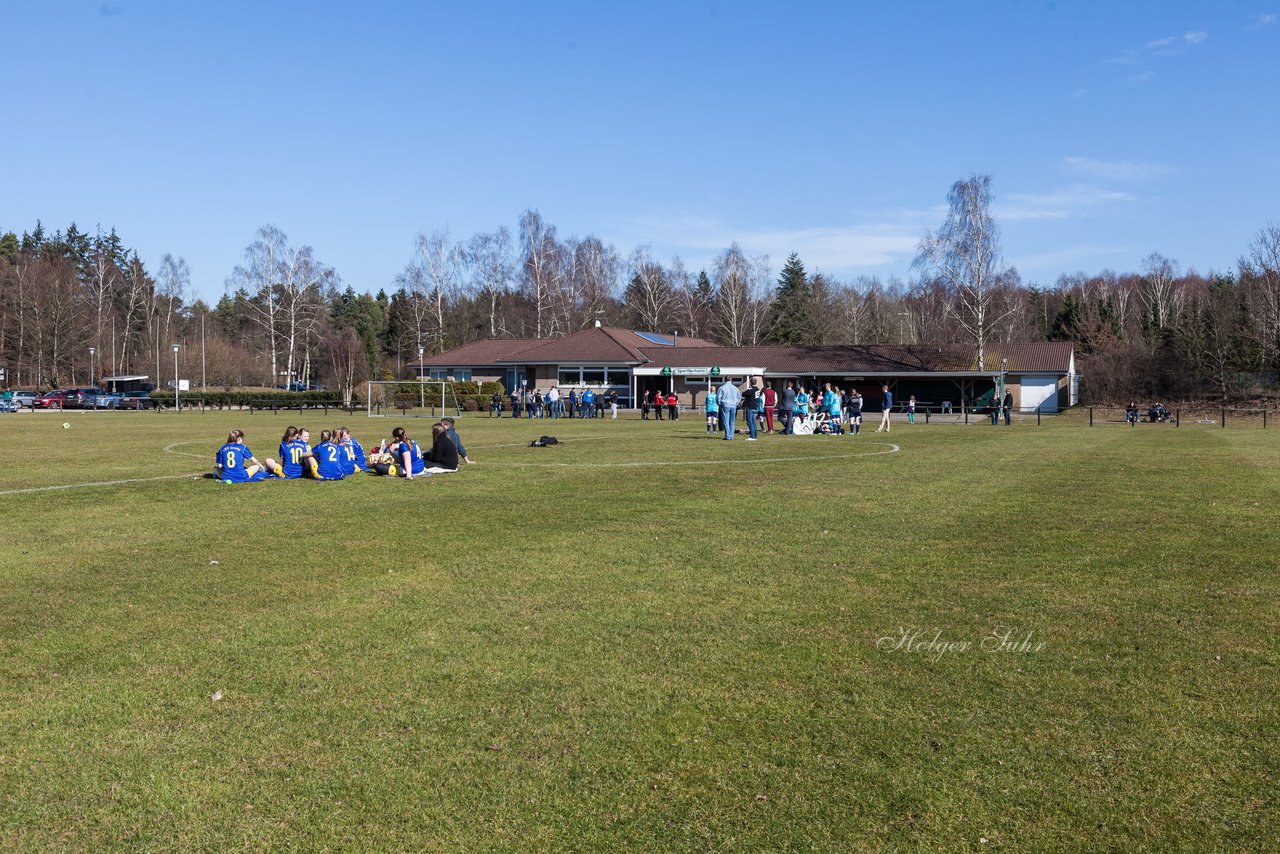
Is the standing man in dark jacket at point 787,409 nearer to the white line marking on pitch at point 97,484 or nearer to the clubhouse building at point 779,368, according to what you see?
the white line marking on pitch at point 97,484

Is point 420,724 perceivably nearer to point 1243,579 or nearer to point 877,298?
point 1243,579

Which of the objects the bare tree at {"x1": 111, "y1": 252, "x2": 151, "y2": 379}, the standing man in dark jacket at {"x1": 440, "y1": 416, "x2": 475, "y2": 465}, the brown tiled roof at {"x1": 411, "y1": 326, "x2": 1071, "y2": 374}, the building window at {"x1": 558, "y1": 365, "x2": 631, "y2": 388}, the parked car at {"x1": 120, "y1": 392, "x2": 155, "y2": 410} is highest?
the bare tree at {"x1": 111, "y1": 252, "x2": 151, "y2": 379}

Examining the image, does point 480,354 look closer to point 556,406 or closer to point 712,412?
point 556,406

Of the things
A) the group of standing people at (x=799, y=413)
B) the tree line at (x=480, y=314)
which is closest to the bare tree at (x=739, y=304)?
the tree line at (x=480, y=314)

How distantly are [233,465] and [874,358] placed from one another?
186 feet

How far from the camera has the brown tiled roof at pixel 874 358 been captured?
64688 mm

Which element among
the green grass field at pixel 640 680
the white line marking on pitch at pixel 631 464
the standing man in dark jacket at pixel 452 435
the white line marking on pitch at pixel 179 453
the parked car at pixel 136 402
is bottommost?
the green grass field at pixel 640 680

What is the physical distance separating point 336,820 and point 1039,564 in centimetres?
716

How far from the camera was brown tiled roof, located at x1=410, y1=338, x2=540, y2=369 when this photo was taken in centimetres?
7725

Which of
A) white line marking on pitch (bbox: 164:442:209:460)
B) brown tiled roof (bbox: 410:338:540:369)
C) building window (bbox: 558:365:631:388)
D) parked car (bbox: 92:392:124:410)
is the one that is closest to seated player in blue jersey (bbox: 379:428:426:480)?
white line marking on pitch (bbox: 164:442:209:460)

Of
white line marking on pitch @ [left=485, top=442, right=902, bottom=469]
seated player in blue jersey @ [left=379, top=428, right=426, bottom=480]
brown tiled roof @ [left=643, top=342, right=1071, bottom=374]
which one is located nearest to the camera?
seated player in blue jersey @ [left=379, top=428, right=426, bottom=480]

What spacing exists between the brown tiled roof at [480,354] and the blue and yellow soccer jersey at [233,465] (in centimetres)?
5874

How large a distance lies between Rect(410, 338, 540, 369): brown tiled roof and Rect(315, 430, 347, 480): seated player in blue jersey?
58.5 metres

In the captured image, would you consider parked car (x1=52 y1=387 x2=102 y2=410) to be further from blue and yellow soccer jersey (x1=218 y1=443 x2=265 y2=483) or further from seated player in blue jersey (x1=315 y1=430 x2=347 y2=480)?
seated player in blue jersey (x1=315 y1=430 x2=347 y2=480)
